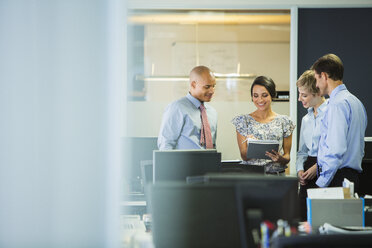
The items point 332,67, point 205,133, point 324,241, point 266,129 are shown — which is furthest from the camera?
point 266,129

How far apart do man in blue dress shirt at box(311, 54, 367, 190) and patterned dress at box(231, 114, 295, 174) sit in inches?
30.5

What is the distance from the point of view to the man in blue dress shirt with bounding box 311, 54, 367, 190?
147 inches

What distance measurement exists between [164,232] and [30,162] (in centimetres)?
61

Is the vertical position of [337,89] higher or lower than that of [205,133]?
higher

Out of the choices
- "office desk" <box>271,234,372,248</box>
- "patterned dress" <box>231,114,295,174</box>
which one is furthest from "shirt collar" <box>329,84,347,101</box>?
"office desk" <box>271,234,372,248</box>

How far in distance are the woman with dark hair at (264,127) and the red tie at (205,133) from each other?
292 mm

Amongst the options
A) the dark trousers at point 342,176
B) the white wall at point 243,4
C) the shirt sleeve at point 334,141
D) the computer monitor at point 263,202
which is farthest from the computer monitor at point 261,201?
the white wall at point 243,4

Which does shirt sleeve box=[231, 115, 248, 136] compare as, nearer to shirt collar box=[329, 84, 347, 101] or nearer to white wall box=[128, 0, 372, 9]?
shirt collar box=[329, 84, 347, 101]

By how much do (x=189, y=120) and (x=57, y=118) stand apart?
8.30 ft

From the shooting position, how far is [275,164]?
461 cm

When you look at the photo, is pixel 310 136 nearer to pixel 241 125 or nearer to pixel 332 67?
pixel 241 125

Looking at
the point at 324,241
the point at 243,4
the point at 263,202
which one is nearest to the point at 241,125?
the point at 243,4

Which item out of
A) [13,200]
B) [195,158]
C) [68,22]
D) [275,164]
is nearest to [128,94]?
[68,22]

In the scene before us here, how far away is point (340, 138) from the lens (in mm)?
3725
